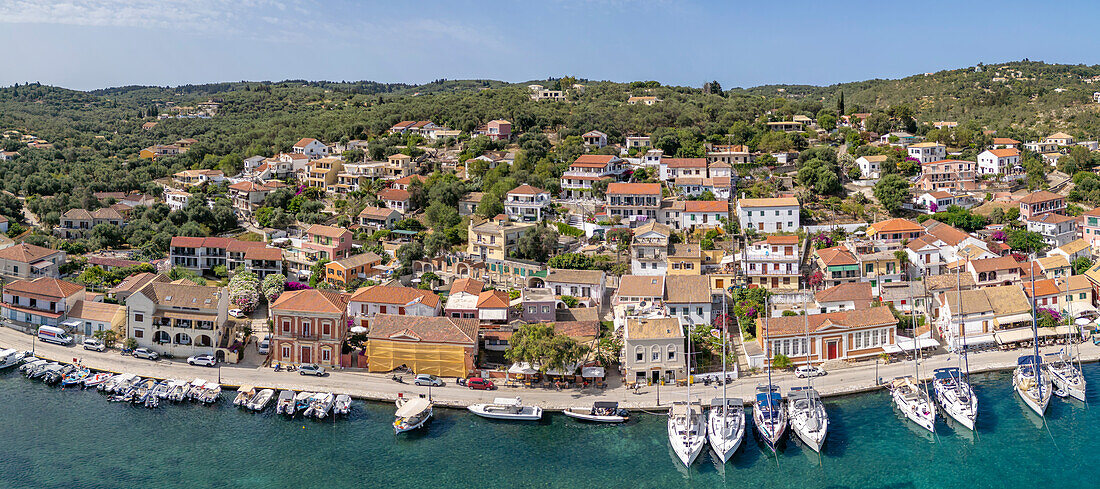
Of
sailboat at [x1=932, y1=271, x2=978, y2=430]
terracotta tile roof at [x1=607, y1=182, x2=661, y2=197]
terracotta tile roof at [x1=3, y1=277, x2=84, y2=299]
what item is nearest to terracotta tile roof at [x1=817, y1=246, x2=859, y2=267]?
sailboat at [x1=932, y1=271, x2=978, y2=430]

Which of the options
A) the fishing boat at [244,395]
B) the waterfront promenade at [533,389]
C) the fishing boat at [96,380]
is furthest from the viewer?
the fishing boat at [96,380]

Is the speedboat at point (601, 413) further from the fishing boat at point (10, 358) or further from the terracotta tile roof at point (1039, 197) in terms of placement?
the terracotta tile roof at point (1039, 197)

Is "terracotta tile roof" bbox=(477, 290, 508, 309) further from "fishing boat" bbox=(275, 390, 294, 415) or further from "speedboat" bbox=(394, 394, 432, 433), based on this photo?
"fishing boat" bbox=(275, 390, 294, 415)

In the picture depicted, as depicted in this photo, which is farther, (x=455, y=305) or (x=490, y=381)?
(x=455, y=305)

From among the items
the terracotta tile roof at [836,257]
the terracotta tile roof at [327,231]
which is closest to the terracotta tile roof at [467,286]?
the terracotta tile roof at [327,231]

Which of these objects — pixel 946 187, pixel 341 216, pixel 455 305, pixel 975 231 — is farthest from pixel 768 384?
pixel 341 216

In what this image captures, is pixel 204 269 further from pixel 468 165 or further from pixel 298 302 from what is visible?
pixel 468 165
